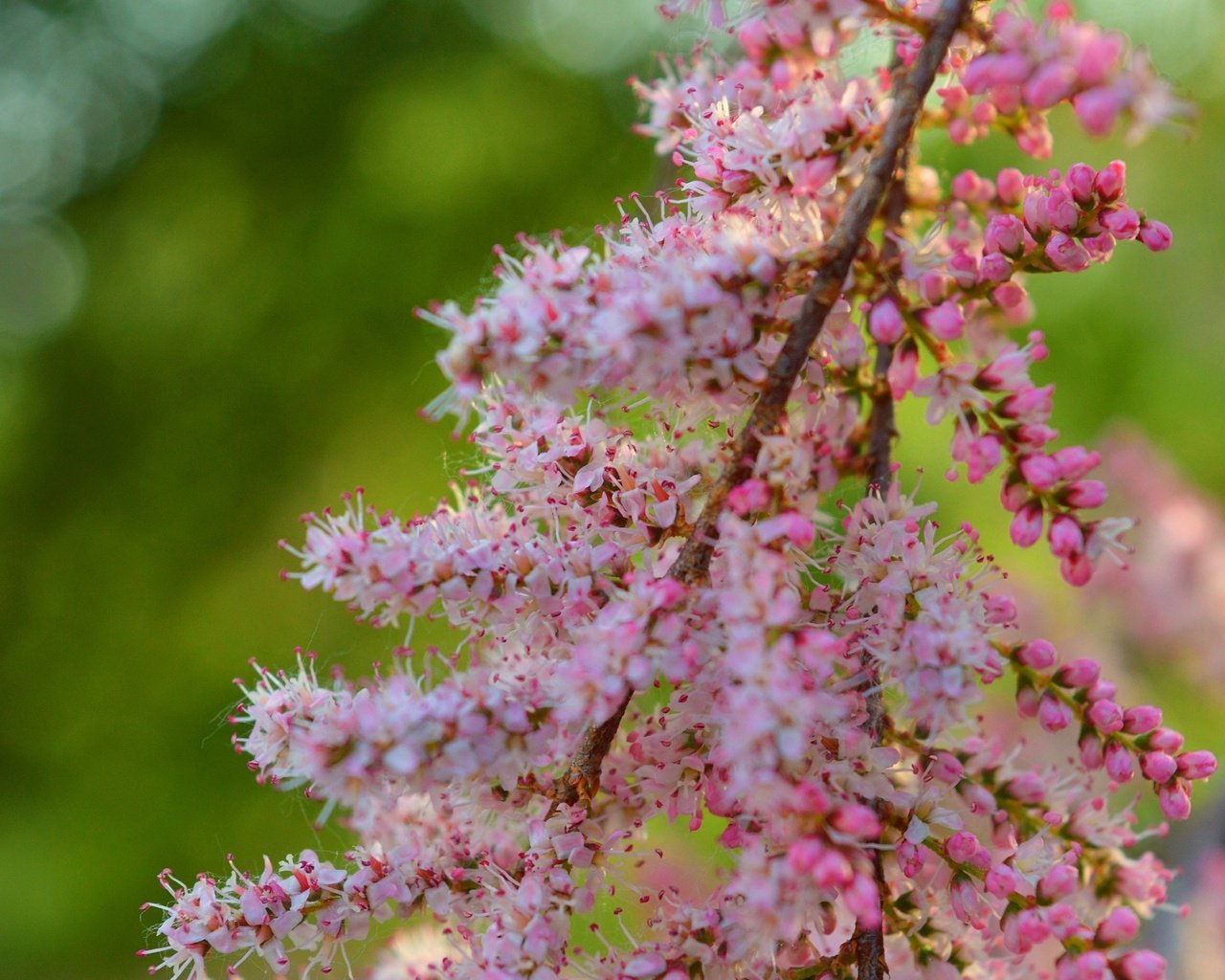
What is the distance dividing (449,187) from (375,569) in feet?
11.9

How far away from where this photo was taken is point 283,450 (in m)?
4.62

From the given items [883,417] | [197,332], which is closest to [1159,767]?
[883,417]

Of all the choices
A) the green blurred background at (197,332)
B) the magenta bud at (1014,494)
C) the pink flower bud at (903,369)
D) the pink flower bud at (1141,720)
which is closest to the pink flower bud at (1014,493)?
the magenta bud at (1014,494)

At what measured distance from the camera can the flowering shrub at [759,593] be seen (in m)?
0.67

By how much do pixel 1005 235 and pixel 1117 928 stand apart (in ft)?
1.76

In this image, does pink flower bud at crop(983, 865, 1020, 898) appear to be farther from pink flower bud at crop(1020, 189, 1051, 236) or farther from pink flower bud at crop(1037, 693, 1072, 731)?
pink flower bud at crop(1020, 189, 1051, 236)

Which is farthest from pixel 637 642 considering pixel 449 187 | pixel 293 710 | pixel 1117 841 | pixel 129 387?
pixel 129 387

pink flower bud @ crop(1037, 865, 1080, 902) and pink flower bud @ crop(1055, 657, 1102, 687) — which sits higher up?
pink flower bud @ crop(1055, 657, 1102, 687)

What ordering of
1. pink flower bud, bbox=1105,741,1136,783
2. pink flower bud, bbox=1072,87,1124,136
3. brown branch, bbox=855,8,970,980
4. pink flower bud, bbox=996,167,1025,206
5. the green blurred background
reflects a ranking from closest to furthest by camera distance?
pink flower bud, bbox=1072,87,1124,136 < brown branch, bbox=855,8,970,980 < pink flower bud, bbox=1105,741,1136,783 < pink flower bud, bbox=996,167,1025,206 < the green blurred background

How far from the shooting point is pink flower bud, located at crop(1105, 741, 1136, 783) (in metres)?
0.81

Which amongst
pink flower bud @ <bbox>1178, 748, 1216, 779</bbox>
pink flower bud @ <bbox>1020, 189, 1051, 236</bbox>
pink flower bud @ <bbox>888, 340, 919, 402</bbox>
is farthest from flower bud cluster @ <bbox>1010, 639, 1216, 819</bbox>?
pink flower bud @ <bbox>1020, 189, 1051, 236</bbox>

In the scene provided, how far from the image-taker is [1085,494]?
0.74 m

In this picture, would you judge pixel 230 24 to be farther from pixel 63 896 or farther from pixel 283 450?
pixel 63 896

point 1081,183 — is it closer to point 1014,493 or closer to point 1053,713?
point 1014,493
